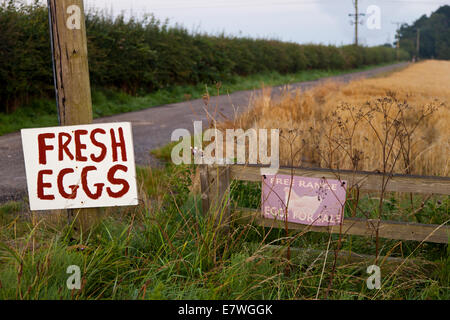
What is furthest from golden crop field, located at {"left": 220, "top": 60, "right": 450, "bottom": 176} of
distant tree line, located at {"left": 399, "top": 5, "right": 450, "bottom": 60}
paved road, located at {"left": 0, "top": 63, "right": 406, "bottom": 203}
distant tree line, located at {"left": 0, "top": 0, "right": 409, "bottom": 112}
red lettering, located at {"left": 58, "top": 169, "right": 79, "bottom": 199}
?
distant tree line, located at {"left": 399, "top": 5, "right": 450, "bottom": 60}

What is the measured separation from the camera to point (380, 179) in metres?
2.97

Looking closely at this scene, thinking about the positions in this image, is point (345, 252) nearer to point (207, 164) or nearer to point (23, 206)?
point (207, 164)

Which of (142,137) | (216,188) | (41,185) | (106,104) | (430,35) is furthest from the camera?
(430,35)

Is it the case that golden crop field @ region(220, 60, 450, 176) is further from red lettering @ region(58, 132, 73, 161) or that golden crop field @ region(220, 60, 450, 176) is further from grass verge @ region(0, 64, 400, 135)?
red lettering @ region(58, 132, 73, 161)

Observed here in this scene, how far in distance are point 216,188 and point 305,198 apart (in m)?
0.61

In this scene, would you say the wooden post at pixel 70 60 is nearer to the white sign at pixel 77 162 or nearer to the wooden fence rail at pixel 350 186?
the white sign at pixel 77 162

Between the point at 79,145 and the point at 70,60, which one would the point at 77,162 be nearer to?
the point at 79,145

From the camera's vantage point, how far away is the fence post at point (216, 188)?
3.17 metres

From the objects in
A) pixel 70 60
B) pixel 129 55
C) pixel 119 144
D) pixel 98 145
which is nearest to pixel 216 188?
pixel 119 144

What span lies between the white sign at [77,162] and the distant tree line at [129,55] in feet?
23.1

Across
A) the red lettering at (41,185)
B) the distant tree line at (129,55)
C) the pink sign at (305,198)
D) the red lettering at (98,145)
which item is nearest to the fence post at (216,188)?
the pink sign at (305,198)

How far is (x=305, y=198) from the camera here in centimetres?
306
